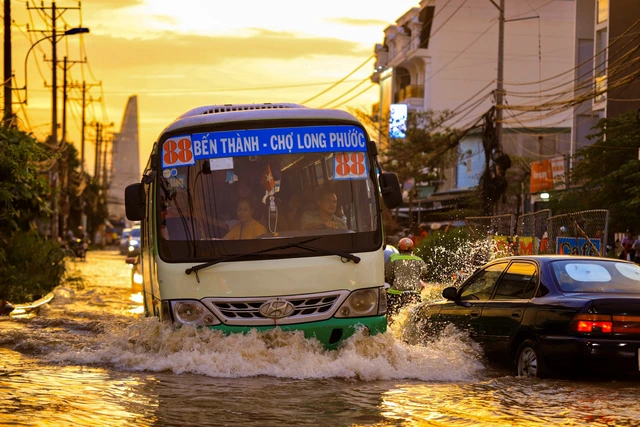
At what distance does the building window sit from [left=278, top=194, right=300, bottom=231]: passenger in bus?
119 ft

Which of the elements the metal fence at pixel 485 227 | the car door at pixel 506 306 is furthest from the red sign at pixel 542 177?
the car door at pixel 506 306

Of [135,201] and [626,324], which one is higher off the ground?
[135,201]

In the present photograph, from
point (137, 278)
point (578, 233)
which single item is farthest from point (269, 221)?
point (137, 278)

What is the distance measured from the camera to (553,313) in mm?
10633

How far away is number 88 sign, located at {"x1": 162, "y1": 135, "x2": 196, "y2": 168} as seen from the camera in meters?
11.1

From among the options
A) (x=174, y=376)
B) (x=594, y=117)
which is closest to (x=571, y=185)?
(x=594, y=117)

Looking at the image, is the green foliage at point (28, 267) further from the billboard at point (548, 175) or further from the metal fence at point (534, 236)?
the billboard at point (548, 175)

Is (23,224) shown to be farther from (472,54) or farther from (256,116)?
(472,54)

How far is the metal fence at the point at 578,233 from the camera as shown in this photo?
19828 millimetres

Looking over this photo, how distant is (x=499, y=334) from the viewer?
38.2ft

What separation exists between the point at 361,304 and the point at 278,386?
1.45 metres

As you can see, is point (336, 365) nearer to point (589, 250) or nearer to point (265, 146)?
point (265, 146)

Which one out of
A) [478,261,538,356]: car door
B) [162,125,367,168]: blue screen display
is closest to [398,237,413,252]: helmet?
[478,261,538,356]: car door

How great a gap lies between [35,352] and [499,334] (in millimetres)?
5588
